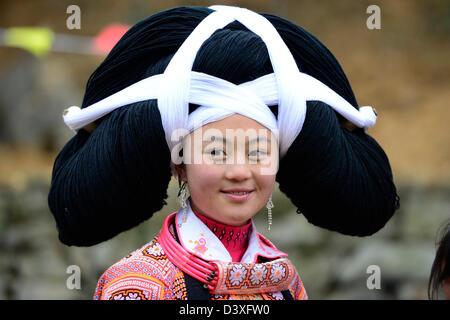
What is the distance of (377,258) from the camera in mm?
4285

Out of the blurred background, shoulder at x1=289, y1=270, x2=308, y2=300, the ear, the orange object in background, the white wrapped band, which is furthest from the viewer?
the blurred background

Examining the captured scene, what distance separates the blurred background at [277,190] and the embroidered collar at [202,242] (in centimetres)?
218

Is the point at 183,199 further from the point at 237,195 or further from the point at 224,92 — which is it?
the point at 224,92

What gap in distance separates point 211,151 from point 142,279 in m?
0.37

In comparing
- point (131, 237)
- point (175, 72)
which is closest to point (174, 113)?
point (175, 72)

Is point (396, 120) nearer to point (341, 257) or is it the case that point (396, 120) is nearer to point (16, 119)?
point (341, 257)

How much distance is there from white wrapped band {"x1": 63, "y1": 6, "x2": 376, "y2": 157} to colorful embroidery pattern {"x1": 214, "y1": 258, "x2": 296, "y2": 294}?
0.98 feet

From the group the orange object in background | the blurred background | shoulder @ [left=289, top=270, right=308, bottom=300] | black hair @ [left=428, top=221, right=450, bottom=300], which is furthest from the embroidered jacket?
the orange object in background

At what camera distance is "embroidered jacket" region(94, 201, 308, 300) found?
5.78 ft

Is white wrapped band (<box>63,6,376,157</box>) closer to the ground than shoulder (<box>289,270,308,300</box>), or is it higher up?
higher up

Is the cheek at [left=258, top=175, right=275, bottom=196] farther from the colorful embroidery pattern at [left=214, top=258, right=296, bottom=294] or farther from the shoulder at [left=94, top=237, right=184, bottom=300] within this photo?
the shoulder at [left=94, top=237, right=184, bottom=300]

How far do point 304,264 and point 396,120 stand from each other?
218 cm

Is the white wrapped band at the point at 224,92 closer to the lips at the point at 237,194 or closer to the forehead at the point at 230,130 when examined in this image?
the forehead at the point at 230,130

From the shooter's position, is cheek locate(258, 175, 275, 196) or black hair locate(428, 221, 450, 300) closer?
cheek locate(258, 175, 275, 196)
